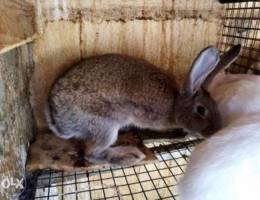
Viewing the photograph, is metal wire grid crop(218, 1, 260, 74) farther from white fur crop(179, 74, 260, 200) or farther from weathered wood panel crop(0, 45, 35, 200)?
weathered wood panel crop(0, 45, 35, 200)

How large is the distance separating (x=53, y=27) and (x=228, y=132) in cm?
83

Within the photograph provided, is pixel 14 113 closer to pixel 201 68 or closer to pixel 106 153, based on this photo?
pixel 106 153

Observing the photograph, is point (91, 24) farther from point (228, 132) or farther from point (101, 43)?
point (228, 132)

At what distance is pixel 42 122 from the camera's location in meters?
1.37

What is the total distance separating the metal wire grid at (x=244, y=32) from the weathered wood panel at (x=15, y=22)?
2.82ft

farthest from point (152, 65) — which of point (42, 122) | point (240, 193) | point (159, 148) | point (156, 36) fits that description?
point (240, 193)

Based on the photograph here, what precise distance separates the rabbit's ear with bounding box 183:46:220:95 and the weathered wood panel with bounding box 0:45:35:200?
2.06 feet

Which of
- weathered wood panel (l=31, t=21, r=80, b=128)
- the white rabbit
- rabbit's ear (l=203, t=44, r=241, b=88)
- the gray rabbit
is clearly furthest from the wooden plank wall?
the white rabbit

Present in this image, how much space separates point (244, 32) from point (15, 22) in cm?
102

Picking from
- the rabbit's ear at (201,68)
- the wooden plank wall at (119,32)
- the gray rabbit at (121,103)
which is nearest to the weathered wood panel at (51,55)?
the wooden plank wall at (119,32)

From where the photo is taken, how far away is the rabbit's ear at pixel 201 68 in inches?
44.5

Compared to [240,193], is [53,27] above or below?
above

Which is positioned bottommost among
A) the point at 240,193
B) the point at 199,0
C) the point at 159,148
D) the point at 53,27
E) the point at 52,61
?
the point at 159,148

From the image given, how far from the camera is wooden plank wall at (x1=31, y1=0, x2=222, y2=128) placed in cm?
129
